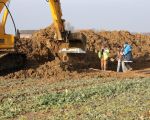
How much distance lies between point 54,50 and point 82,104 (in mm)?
16395

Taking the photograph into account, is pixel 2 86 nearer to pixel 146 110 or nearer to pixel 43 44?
pixel 146 110

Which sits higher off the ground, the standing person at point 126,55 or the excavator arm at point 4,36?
the excavator arm at point 4,36

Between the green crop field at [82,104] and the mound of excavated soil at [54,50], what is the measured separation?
5783 millimetres

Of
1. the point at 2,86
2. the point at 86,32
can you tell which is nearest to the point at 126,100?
the point at 2,86

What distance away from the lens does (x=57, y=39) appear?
24.7 m

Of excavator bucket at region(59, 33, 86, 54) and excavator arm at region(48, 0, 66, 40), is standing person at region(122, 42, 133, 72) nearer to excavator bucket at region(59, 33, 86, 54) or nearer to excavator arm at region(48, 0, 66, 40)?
excavator bucket at region(59, 33, 86, 54)

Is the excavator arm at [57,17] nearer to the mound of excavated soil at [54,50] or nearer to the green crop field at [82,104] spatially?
the mound of excavated soil at [54,50]

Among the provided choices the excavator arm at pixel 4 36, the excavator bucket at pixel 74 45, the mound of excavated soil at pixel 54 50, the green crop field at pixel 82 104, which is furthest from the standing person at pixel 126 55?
the green crop field at pixel 82 104

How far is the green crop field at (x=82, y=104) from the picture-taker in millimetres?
11445

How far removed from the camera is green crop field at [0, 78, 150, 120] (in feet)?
37.6

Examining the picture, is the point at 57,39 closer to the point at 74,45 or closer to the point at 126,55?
the point at 74,45

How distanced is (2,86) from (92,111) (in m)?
7.36

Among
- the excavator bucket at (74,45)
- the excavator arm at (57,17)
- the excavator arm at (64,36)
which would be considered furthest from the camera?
the excavator bucket at (74,45)

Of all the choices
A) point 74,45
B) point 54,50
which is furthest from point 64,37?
point 54,50
